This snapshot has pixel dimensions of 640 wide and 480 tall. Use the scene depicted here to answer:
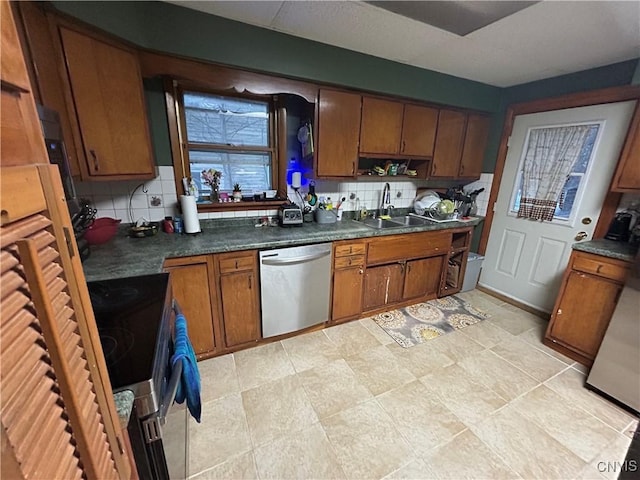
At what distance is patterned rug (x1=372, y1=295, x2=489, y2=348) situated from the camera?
2383mm

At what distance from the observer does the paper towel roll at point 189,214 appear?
1.96 m

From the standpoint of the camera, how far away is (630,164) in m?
2.01

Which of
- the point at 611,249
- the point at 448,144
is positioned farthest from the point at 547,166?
the point at 611,249

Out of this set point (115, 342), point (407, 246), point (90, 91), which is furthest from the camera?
point (407, 246)

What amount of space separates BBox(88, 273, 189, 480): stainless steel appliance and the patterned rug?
6.05ft

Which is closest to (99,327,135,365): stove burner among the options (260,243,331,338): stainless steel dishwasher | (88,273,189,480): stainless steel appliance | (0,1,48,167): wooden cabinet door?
(88,273,189,480): stainless steel appliance

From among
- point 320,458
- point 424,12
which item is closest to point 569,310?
point 320,458

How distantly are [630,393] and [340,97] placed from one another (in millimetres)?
2909

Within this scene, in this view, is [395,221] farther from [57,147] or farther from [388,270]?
[57,147]

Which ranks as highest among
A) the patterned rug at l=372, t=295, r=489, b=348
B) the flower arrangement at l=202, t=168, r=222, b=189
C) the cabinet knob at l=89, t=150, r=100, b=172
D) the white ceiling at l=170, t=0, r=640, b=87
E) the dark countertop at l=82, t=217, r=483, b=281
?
the white ceiling at l=170, t=0, r=640, b=87

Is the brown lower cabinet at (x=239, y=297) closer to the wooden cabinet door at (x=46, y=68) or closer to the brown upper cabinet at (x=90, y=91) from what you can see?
the brown upper cabinet at (x=90, y=91)

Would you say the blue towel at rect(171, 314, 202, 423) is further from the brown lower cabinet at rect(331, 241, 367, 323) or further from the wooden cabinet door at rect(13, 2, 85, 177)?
the brown lower cabinet at rect(331, 241, 367, 323)

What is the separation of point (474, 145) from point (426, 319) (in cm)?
205

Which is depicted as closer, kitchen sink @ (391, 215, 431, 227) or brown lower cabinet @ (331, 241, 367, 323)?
brown lower cabinet @ (331, 241, 367, 323)
